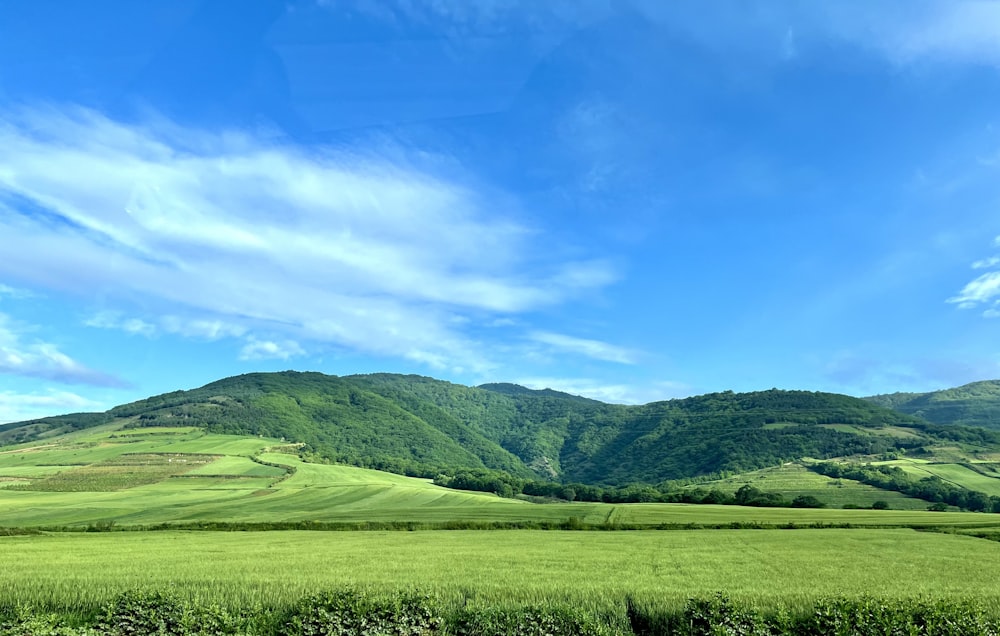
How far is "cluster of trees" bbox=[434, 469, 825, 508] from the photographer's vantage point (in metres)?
141

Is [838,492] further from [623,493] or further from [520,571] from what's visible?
[520,571]

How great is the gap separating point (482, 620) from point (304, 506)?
115 meters

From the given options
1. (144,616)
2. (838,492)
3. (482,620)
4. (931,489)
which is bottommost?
(838,492)

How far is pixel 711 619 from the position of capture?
1920 cm

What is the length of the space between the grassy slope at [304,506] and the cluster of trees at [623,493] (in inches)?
1005

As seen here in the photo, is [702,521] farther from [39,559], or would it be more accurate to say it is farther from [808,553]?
[39,559]

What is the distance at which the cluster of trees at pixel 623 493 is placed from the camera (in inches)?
5546

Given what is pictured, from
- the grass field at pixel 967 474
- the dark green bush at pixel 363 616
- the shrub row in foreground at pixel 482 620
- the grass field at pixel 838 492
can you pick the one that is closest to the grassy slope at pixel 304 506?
the grass field at pixel 838 492

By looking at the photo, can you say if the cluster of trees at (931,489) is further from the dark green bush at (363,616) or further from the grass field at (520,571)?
the dark green bush at (363,616)

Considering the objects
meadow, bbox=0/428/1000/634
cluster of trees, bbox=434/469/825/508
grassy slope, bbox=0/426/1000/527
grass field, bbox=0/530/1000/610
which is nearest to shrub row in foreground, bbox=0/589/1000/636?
meadow, bbox=0/428/1000/634

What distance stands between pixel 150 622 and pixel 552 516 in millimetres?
83158

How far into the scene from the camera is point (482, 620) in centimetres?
1973

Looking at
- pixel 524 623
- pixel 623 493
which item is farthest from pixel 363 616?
pixel 623 493

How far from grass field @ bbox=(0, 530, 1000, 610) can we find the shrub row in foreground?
117cm
